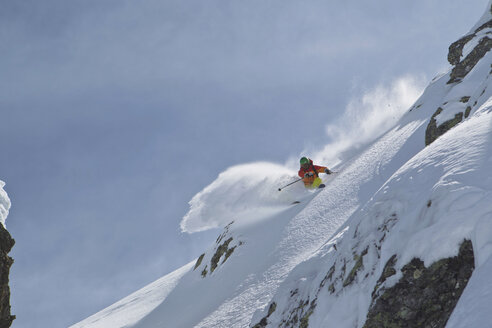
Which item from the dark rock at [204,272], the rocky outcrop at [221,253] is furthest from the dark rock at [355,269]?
the dark rock at [204,272]

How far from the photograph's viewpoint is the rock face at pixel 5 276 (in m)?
8.91

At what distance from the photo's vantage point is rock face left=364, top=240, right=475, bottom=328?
4.29 meters

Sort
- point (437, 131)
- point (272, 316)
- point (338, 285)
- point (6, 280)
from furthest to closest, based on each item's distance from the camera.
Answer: point (437, 131) → point (6, 280) → point (272, 316) → point (338, 285)

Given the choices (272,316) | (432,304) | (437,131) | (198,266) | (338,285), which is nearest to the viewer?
(432,304)

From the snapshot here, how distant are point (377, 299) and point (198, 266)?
19.9 m

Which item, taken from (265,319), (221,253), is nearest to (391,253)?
(265,319)

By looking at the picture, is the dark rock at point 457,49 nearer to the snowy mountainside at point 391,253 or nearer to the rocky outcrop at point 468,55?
the rocky outcrop at point 468,55

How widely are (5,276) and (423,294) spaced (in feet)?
32.0

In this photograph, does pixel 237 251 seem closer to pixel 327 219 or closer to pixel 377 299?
pixel 327 219

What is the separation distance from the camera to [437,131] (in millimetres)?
14164

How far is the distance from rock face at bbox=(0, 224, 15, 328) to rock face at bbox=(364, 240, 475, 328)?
8846 millimetres

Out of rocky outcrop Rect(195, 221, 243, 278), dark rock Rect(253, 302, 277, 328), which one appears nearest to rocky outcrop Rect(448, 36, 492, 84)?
rocky outcrop Rect(195, 221, 243, 278)

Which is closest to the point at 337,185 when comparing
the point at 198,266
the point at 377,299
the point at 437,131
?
the point at 437,131

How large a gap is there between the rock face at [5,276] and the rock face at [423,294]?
348 inches
